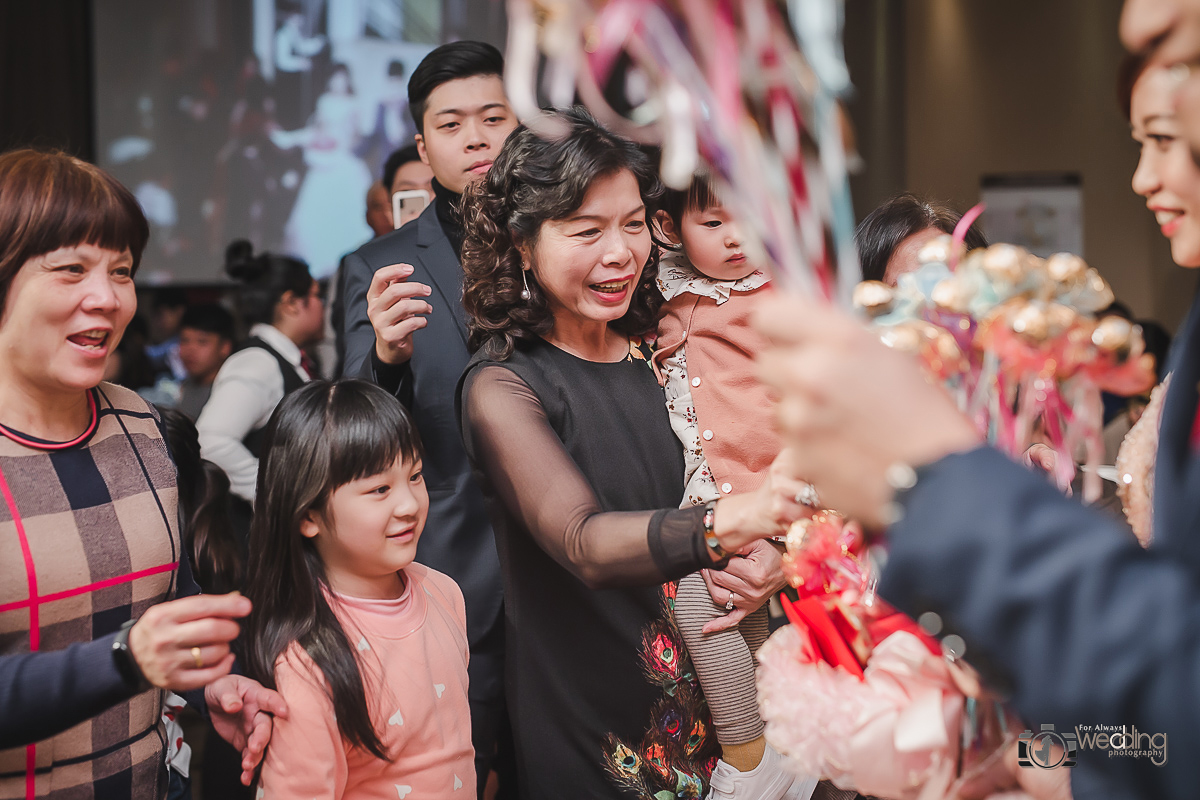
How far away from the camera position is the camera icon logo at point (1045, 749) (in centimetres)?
82

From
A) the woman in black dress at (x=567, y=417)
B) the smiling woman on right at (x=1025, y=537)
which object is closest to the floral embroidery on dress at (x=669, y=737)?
the woman in black dress at (x=567, y=417)

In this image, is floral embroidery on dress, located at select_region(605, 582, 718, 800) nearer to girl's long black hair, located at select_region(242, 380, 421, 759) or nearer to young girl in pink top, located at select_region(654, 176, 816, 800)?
young girl in pink top, located at select_region(654, 176, 816, 800)

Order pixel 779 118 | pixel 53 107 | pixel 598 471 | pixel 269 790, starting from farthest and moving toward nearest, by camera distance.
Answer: pixel 53 107 < pixel 598 471 < pixel 269 790 < pixel 779 118

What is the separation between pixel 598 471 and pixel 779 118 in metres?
0.84

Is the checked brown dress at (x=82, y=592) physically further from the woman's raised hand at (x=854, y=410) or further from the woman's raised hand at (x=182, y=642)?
the woman's raised hand at (x=854, y=410)

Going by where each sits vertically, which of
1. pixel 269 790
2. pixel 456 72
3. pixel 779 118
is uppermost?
pixel 456 72

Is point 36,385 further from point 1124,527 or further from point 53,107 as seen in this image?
point 53,107

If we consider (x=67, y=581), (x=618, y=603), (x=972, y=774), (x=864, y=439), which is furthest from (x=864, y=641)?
(x=67, y=581)

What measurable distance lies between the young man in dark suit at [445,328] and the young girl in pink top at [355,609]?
0.92ft

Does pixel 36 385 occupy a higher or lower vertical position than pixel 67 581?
higher

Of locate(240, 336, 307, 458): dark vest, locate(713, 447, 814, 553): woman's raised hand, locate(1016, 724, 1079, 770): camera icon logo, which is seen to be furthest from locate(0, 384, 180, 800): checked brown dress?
locate(240, 336, 307, 458): dark vest

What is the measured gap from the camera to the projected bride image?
547 centimetres

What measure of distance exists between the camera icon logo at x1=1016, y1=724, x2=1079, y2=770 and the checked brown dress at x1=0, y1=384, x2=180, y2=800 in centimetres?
92

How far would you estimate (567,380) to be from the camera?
1489 millimetres
